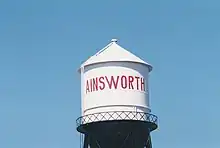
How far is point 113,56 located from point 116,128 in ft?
24.7

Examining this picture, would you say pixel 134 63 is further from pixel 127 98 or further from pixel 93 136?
pixel 93 136

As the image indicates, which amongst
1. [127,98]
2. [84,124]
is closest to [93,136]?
[84,124]

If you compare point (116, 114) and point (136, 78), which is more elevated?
point (136, 78)

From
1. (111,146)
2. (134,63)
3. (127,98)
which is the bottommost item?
(111,146)

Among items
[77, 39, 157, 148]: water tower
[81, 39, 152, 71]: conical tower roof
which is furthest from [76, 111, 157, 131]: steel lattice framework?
[81, 39, 152, 71]: conical tower roof

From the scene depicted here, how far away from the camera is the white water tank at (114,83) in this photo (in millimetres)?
57603

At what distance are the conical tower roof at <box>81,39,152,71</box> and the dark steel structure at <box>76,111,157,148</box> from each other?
5.53 m

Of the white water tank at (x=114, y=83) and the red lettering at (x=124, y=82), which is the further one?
the red lettering at (x=124, y=82)

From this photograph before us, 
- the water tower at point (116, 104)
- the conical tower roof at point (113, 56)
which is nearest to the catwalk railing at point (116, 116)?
the water tower at point (116, 104)

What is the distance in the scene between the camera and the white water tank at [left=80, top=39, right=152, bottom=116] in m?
57.6

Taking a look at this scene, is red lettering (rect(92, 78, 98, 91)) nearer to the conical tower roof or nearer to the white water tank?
the white water tank

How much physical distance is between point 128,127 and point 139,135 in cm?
151

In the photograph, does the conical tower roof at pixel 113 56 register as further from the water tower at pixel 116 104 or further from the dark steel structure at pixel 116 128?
the dark steel structure at pixel 116 128

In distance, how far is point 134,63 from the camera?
5903cm
